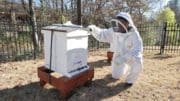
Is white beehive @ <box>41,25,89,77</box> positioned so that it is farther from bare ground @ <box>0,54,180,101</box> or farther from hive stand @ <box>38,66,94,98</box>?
bare ground @ <box>0,54,180,101</box>

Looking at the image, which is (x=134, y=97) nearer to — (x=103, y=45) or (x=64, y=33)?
(x=64, y=33)

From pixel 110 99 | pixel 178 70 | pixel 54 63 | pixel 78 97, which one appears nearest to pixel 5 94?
pixel 54 63

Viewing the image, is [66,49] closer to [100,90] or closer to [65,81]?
[65,81]

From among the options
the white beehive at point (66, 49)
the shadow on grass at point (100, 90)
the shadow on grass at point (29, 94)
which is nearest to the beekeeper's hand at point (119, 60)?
the shadow on grass at point (100, 90)

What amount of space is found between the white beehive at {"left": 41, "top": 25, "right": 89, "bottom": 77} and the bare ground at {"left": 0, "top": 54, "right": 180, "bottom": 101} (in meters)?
0.47

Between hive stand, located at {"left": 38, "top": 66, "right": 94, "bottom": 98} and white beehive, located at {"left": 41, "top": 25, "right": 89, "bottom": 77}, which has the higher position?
white beehive, located at {"left": 41, "top": 25, "right": 89, "bottom": 77}

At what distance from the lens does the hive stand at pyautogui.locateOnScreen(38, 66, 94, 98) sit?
137 inches

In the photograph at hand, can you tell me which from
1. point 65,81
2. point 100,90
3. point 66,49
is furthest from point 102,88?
point 66,49

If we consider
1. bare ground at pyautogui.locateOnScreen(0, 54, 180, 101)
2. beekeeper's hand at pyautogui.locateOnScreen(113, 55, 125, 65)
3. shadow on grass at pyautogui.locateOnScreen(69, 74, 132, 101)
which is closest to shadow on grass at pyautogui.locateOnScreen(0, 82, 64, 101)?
bare ground at pyautogui.locateOnScreen(0, 54, 180, 101)

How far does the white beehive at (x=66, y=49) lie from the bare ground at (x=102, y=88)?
0.47 m

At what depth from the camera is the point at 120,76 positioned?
442 centimetres

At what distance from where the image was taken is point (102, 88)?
401 cm

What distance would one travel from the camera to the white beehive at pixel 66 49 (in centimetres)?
342

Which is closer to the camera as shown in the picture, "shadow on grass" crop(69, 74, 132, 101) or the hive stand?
the hive stand
